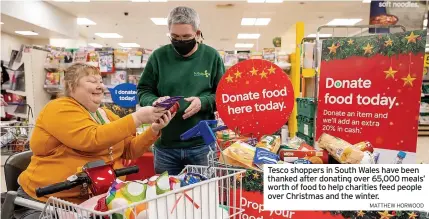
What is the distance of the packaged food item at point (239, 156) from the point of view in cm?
114

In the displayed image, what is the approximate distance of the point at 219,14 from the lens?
37.6ft

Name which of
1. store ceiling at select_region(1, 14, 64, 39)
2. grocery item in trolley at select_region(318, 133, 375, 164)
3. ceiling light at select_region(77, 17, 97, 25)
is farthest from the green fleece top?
ceiling light at select_region(77, 17, 97, 25)

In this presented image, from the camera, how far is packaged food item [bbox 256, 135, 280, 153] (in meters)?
1.25

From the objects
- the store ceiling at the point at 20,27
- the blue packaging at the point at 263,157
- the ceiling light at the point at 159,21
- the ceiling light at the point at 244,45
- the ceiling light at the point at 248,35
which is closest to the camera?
the blue packaging at the point at 263,157

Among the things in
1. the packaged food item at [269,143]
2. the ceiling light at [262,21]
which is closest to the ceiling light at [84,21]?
the ceiling light at [262,21]

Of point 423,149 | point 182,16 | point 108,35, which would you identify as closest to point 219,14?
point 108,35

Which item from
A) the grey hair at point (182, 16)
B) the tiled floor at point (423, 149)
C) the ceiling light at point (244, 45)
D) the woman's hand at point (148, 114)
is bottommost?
the tiled floor at point (423, 149)

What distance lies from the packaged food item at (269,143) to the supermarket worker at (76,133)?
37 centimetres

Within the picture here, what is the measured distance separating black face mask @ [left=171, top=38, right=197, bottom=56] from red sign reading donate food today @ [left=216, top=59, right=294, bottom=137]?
1.71 feet

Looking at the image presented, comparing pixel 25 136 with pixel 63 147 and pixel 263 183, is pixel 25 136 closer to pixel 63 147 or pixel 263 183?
pixel 63 147

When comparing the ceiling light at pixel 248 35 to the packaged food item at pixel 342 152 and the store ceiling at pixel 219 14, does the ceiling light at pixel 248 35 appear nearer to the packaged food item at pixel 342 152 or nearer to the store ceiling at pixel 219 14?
the store ceiling at pixel 219 14

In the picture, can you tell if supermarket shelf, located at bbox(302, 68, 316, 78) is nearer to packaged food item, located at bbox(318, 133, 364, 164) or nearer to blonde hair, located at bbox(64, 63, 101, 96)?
packaged food item, located at bbox(318, 133, 364, 164)

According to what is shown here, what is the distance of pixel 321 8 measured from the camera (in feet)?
34.7

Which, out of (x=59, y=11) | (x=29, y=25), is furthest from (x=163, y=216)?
(x=59, y=11)
